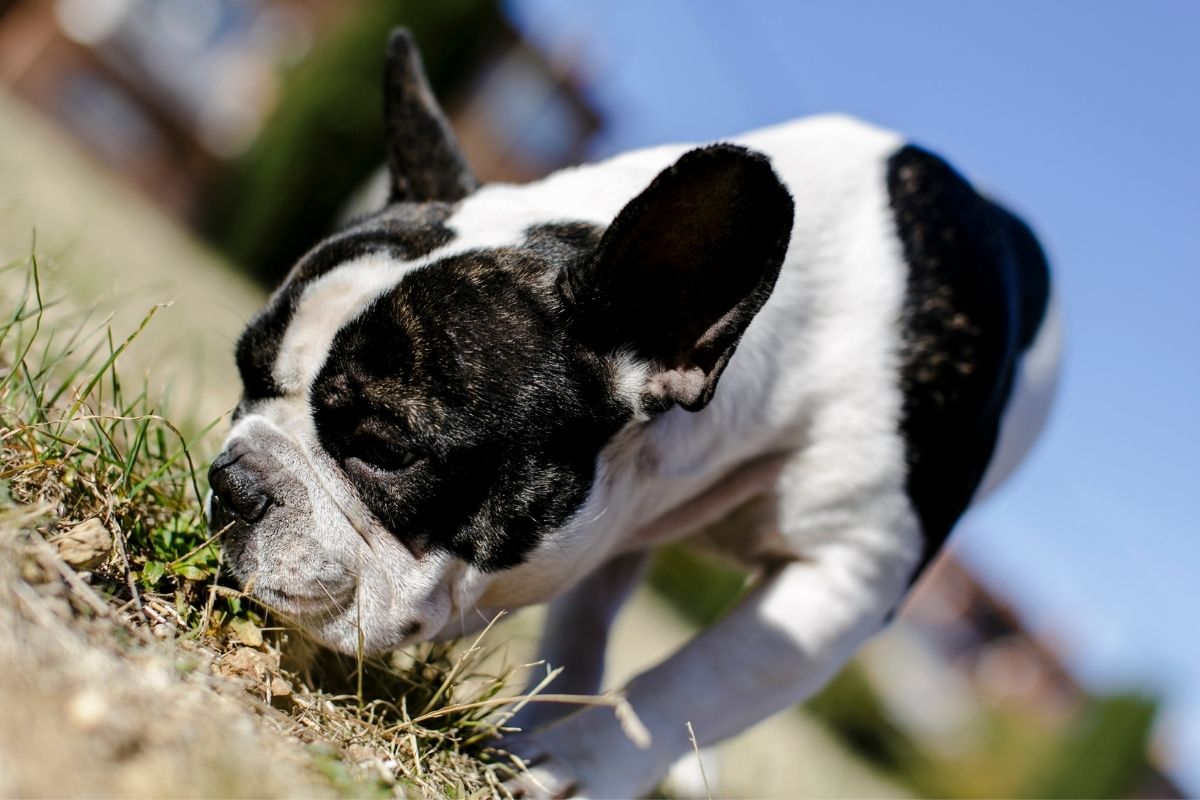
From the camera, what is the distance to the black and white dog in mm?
2445

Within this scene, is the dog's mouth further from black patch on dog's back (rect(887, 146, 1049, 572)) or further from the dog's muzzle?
black patch on dog's back (rect(887, 146, 1049, 572))

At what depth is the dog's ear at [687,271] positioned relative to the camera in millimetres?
2311

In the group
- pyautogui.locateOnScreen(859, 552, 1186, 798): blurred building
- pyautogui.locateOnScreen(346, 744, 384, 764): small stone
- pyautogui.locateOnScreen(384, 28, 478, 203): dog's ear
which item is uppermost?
pyautogui.locateOnScreen(384, 28, 478, 203): dog's ear

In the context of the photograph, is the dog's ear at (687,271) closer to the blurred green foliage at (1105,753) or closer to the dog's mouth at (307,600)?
the dog's mouth at (307,600)

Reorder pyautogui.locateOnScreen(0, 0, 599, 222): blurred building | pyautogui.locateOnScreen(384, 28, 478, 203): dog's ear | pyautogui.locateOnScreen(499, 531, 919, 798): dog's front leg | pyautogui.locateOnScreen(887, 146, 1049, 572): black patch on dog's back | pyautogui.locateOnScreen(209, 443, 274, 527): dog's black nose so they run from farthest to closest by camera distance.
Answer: pyautogui.locateOnScreen(0, 0, 599, 222): blurred building
pyautogui.locateOnScreen(384, 28, 478, 203): dog's ear
pyautogui.locateOnScreen(887, 146, 1049, 572): black patch on dog's back
pyautogui.locateOnScreen(499, 531, 919, 798): dog's front leg
pyautogui.locateOnScreen(209, 443, 274, 527): dog's black nose

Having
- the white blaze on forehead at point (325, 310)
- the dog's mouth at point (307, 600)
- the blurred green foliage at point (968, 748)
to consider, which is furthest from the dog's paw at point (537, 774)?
the blurred green foliage at point (968, 748)

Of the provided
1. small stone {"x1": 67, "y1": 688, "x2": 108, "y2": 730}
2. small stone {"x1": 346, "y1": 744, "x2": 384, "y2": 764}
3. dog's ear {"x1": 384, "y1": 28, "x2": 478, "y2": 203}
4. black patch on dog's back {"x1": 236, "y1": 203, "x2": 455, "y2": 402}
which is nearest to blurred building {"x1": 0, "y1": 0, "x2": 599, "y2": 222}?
dog's ear {"x1": 384, "y1": 28, "x2": 478, "y2": 203}

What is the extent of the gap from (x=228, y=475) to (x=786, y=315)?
144 centimetres

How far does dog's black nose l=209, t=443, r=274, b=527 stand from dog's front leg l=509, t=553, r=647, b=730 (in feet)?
4.61

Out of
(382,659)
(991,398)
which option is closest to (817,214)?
(991,398)

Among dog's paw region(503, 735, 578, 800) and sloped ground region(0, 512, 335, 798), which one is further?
dog's paw region(503, 735, 578, 800)

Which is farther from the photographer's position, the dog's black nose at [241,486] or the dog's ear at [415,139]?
the dog's ear at [415,139]

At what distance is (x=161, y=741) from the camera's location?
1.58m

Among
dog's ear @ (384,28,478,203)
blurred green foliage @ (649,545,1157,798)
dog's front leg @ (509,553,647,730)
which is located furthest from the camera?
blurred green foliage @ (649,545,1157,798)
